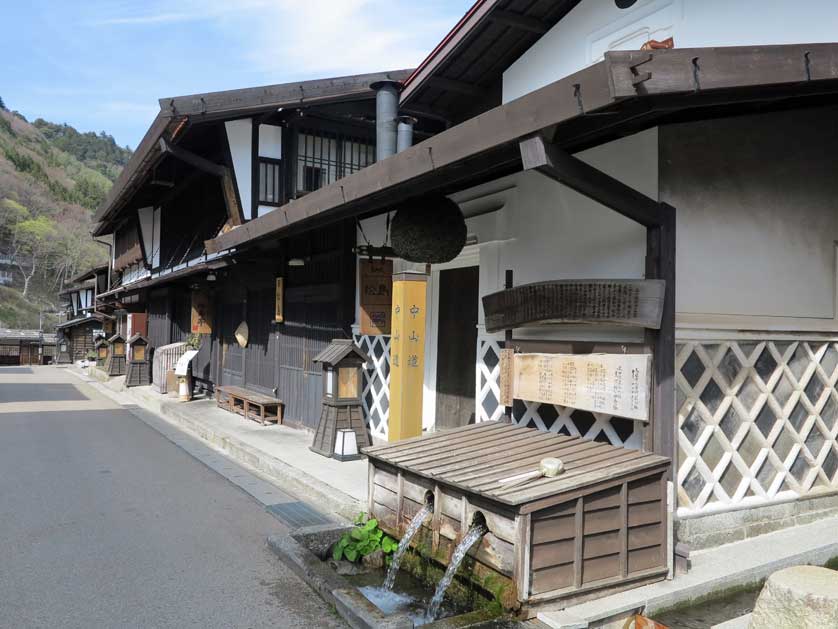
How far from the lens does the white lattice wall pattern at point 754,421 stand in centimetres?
483

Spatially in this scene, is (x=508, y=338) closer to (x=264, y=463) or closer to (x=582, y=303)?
(x=582, y=303)

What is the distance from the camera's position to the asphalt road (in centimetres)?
435

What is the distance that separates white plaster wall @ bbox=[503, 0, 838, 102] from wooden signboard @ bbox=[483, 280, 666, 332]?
264 cm

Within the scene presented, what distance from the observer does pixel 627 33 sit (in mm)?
6191

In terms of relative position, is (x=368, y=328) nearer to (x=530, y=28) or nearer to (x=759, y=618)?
(x=530, y=28)

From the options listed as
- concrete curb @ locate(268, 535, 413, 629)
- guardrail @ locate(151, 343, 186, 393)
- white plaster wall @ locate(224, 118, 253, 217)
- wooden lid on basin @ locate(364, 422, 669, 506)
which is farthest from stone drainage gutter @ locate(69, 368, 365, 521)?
white plaster wall @ locate(224, 118, 253, 217)

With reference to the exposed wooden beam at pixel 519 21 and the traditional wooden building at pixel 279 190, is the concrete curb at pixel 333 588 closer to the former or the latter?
the traditional wooden building at pixel 279 190

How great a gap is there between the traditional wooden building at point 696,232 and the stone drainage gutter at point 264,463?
6.40 ft

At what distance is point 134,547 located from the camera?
5.63 metres

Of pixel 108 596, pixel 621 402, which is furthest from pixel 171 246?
pixel 621 402

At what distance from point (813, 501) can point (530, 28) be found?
558 cm

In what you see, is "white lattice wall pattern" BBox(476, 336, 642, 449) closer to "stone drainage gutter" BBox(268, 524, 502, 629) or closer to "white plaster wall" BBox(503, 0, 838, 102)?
"stone drainage gutter" BBox(268, 524, 502, 629)

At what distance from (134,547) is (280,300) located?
6.50m

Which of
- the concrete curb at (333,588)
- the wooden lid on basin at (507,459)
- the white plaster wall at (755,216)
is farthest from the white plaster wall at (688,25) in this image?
the concrete curb at (333,588)
